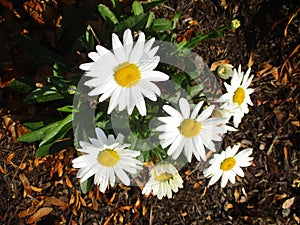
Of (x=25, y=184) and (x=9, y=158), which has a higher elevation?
(x=9, y=158)

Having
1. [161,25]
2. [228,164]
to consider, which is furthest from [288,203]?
[161,25]

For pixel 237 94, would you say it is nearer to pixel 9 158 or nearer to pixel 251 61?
pixel 251 61

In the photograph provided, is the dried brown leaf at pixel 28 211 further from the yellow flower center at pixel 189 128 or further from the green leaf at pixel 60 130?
the yellow flower center at pixel 189 128

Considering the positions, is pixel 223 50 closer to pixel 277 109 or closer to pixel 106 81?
pixel 277 109

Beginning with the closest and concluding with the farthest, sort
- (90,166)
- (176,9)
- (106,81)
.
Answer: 1. (106,81)
2. (90,166)
3. (176,9)

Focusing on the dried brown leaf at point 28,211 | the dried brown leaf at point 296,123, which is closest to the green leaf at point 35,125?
the dried brown leaf at point 28,211

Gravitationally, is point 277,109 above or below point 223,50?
below

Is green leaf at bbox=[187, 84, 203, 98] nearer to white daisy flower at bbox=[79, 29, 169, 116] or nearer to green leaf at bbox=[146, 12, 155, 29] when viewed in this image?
green leaf at bbox=[146, 12, 155, 29]

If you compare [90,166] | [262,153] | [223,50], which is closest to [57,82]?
[90,166]
